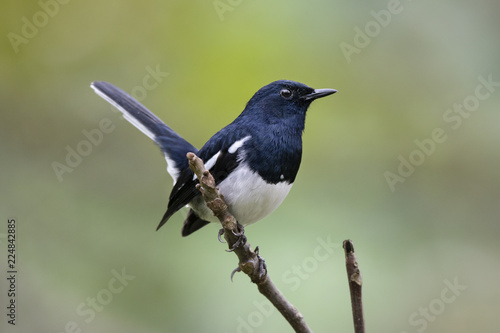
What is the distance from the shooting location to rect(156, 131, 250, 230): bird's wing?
3126mm

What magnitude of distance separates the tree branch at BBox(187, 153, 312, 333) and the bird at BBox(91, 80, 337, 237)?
41 cm

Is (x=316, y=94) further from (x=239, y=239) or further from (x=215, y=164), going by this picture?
(x=239, y=239)

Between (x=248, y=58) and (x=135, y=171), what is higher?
(x=248, y=58)

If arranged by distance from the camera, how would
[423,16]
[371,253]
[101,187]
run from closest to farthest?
[371,253] → [101,187] → [423,16]

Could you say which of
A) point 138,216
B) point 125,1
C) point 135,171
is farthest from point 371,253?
point 125,1

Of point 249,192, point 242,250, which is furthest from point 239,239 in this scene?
point 249,192

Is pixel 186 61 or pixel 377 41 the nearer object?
pixel 186 61

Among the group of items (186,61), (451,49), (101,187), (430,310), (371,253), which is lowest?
(430,310)

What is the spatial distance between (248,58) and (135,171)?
1.13 meters

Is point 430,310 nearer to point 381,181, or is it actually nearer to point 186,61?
point 381,181

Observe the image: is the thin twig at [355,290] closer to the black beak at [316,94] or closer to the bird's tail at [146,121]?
the black beak at [316,94]

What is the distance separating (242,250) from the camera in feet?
8.86

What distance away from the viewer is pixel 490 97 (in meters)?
4.18

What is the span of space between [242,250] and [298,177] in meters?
1.20
